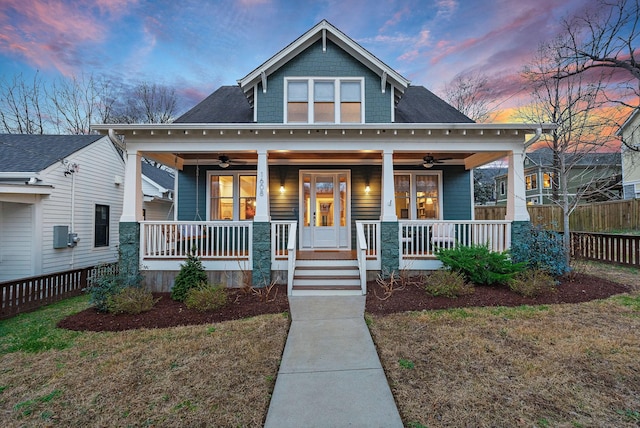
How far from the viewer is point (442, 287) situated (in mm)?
5465

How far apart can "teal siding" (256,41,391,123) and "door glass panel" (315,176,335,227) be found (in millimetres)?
2397

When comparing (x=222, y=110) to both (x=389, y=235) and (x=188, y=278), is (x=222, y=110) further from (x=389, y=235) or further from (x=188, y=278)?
(x=389, y=235)

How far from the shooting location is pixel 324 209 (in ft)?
29.7

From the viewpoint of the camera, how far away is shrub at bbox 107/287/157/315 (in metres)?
5.15

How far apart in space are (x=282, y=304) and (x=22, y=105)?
886 inches

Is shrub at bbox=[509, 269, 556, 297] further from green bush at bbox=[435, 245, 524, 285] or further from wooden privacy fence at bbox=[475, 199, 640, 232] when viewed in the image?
wooden privacy fence at bbox=[475, 199, 640, 232]

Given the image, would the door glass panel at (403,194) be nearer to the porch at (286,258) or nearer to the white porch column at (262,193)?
the porch at (286,258)

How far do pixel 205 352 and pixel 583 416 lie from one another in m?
3.88

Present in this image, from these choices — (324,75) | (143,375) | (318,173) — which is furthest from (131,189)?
(324,75)

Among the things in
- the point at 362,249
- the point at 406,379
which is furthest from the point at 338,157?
the point at 406,379

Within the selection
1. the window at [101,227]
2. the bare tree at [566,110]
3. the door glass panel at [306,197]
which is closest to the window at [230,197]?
the door glass panel at [306,197]

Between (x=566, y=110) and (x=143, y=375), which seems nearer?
(x=143, y=375)

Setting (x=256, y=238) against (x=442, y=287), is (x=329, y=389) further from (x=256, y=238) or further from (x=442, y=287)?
(x=256, y=238)

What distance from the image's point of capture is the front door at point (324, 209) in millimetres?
8930
